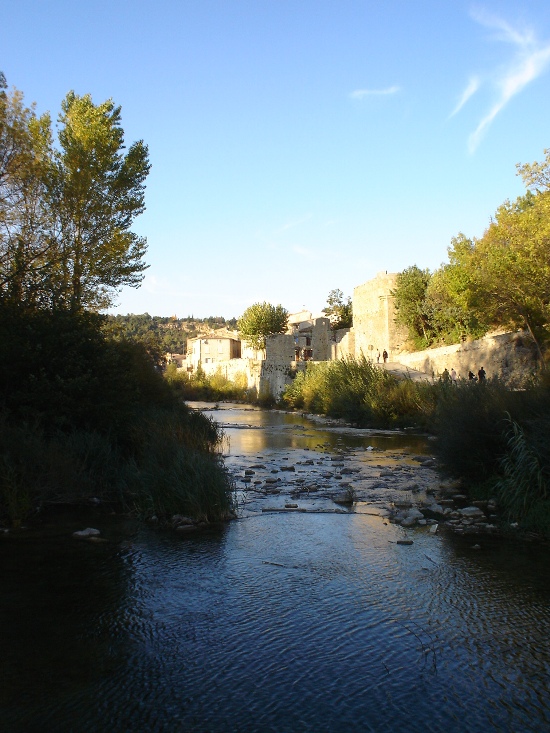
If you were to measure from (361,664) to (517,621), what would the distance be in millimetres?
1498

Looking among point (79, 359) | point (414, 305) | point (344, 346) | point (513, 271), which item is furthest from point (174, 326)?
point (79, 359)

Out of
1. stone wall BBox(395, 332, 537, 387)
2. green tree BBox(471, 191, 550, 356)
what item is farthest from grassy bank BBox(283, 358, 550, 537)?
stone wall BBox(395, 332, 537, 387)

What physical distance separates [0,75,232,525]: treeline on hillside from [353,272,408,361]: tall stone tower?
2823 centimetres

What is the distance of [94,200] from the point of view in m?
18.7

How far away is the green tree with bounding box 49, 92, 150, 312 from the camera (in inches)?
698

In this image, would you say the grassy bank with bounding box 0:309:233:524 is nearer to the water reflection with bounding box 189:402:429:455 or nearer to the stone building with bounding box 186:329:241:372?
the water reflection with bounding box 189:402:429:455

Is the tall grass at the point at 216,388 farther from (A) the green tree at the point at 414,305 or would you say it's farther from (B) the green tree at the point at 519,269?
(B) the green tree at the point at 519,269

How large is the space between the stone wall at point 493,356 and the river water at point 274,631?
56.2 feet

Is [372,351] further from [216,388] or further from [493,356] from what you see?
[493,356]

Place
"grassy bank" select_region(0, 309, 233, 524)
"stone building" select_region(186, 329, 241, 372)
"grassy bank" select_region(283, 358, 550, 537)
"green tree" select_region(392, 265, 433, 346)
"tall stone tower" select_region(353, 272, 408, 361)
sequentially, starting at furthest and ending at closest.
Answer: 1. "stone building" select_region(186, 329, 241, 372)
2. "tall stone tower" select_region(353, 272, 408, 361)
3. "green tree" select_region(392, 265, 433, 346)
4. "grassy bank" select_region(0, 309, 233, 524)
5. "grassy bank" select_region(283, 358, 550, 537)

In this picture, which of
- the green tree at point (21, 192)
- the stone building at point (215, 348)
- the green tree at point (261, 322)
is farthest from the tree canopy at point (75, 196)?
the stone building at point (215, 348)

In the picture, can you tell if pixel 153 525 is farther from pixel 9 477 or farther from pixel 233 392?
pixel 233 392

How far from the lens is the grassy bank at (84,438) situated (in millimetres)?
8547

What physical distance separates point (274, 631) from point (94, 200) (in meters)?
16.4
